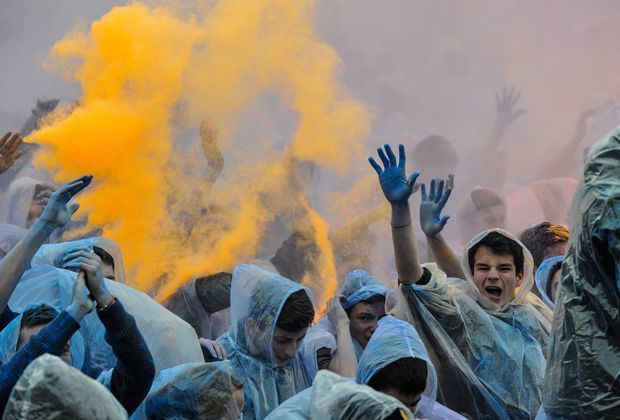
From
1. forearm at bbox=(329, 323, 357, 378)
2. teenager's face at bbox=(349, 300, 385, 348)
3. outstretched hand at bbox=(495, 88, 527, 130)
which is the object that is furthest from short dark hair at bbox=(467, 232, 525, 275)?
outstretched hand at bbox=(495, 88, 527, 130)

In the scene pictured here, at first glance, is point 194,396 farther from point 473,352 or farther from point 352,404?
point 473,352

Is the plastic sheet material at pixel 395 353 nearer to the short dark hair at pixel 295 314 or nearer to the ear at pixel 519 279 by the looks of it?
the short dark hair at pixel 295 314

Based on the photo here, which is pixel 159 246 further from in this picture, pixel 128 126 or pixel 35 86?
pixel 35 86

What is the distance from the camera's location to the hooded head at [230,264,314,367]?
12.0 feet

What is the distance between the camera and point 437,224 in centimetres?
409

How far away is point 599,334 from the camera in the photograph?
2.01 meters

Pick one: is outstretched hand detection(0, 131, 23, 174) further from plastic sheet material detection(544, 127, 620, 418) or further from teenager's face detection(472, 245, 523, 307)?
plastic sheet material detection(544, 127, 620, 418)

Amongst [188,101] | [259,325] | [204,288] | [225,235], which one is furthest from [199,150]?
[259,325]

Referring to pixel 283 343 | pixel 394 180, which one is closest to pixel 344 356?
pixel 283 343

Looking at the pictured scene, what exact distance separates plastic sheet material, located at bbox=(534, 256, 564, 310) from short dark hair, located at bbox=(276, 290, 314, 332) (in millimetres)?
1288

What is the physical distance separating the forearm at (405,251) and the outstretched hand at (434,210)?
341 millimetres

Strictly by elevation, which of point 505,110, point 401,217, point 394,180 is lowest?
point 401,217

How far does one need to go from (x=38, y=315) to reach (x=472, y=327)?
1.81 m

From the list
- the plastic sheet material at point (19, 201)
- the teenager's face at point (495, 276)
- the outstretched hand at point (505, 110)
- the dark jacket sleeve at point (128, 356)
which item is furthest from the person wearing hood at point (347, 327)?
the outstretched hand at point (505, 110)
